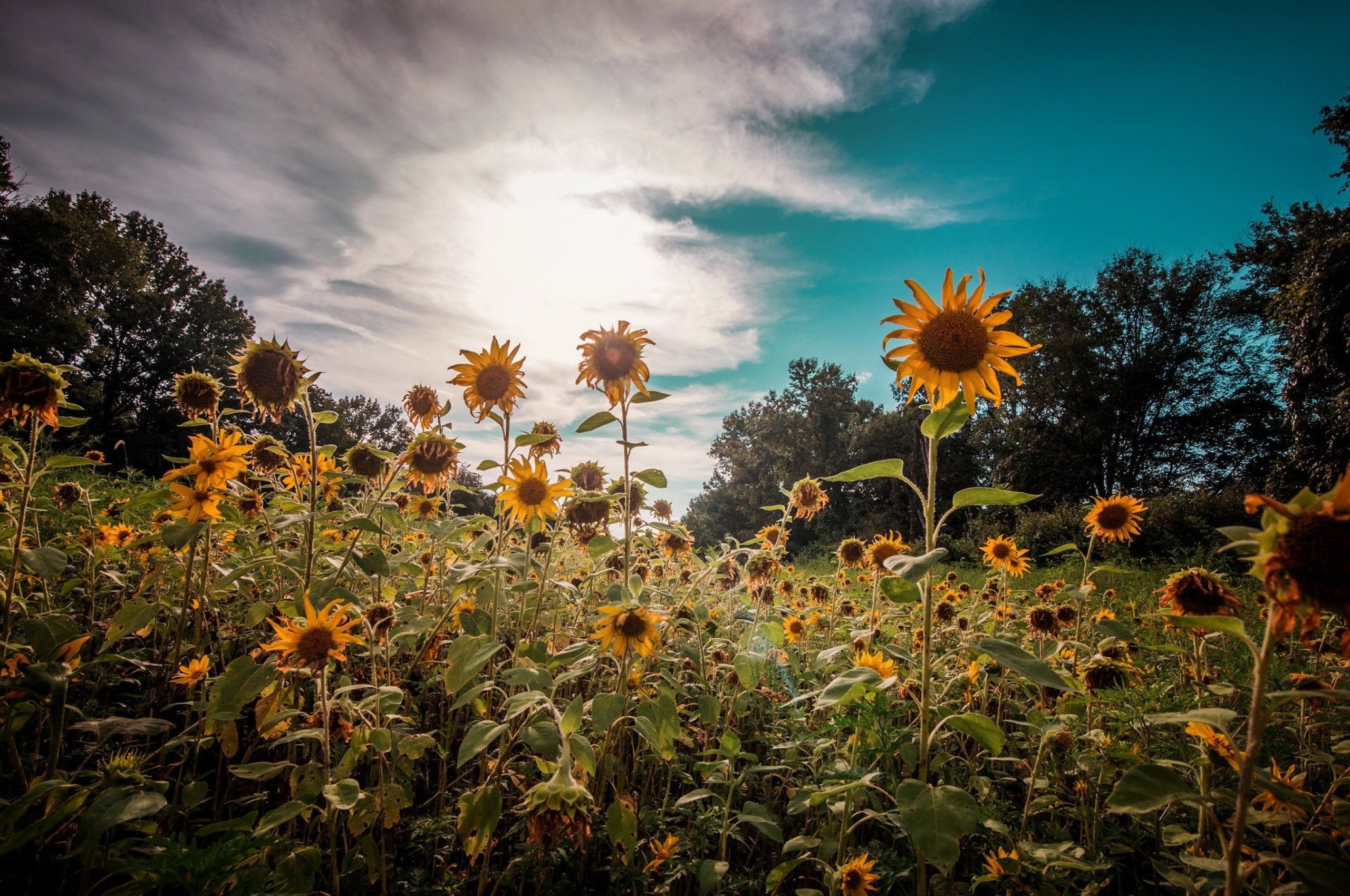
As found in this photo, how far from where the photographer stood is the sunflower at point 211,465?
1857 millimetres

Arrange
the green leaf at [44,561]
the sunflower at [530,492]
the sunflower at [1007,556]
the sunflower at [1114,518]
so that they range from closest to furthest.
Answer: the green leaf at [44,561]
the sunflower at [530,492]
the sunflower at [1114,518]
the sunflower at [1007,556]

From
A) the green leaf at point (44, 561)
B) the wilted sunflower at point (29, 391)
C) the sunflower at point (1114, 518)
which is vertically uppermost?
the wilted sunflower at point (29, 391)

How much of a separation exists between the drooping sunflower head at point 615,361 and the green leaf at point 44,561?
5.40 ft

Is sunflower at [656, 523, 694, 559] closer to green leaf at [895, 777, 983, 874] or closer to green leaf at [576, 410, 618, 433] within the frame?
green leaf at [576, 410, 618, 433]

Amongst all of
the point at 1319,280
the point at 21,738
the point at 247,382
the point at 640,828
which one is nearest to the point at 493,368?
the point at 247,382

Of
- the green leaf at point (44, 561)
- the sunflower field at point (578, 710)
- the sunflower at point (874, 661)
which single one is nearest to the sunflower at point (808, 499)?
the sunflower field at point (578, 710)

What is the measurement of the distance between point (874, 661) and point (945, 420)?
1.44m

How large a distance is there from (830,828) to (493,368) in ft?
7.16

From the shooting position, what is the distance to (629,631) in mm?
1728

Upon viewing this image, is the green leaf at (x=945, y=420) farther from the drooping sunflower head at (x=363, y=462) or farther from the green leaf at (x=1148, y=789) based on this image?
the drooping sunflower head at (x=363, y=462)

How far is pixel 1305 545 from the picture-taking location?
910 mm

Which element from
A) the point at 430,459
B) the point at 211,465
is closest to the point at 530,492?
the point at 430,459

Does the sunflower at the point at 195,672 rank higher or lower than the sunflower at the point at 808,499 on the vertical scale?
lower

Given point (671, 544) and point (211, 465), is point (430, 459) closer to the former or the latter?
point (211, 465)
